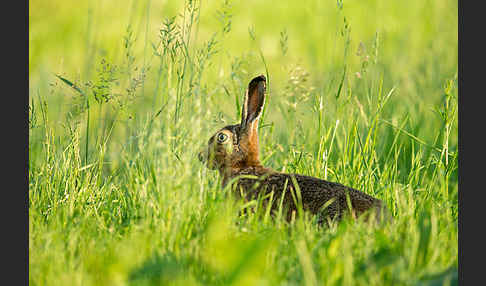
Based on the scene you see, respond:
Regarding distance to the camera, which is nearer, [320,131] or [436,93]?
[320,131]

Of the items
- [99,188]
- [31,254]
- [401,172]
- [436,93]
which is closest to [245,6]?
[436,93]

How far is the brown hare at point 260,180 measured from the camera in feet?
12.9

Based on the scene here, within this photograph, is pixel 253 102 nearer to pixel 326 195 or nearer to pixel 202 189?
pixel 326 195

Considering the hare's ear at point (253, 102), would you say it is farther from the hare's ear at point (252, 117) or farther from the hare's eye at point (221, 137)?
the hare's eye at point (221, 137)

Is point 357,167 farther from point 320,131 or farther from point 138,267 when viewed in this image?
point 138,267

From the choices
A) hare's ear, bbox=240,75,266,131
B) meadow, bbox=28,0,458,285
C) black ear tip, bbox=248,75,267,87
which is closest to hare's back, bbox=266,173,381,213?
meadow, bbox=28,0,458,285

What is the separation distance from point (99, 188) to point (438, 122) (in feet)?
10.6

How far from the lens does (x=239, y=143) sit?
4.94m

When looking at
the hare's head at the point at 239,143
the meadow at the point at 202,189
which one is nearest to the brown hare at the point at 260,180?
the hare's head at the point at 239,143

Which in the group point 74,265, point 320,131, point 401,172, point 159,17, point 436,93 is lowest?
point 74,265

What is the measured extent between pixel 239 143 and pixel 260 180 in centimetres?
59

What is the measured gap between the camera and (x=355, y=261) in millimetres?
3133

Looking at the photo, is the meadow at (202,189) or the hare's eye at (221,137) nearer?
the meadow at (202,189)

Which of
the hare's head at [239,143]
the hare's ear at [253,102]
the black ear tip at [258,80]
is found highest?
the black ear tip at [258,80]
